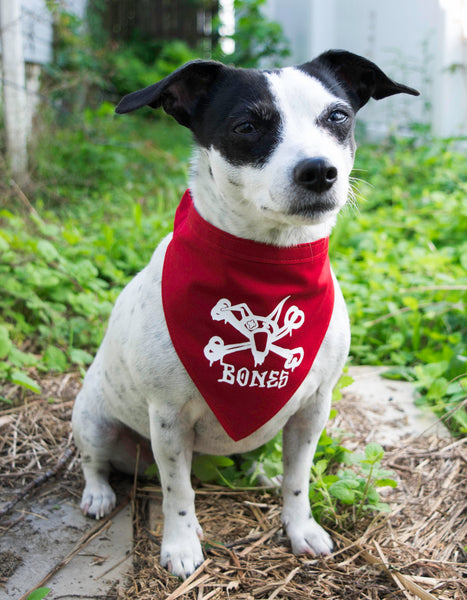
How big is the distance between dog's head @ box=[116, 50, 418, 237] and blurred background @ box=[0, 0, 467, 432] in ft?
1.22

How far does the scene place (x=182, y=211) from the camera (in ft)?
7.46

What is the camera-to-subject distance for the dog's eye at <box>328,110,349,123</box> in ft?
6.29

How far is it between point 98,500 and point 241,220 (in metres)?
1.30

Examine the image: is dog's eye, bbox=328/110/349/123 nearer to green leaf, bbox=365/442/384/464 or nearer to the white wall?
green leaf, bbox=365/442/384/464

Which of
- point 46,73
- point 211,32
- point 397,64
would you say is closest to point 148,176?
point 46,73

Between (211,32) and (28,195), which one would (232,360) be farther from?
(211,32)

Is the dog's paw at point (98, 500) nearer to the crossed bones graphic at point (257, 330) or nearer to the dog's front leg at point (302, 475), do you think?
the dog's front leg at point (302, 475)

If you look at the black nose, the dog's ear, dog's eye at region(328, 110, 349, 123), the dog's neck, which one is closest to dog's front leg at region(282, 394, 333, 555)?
the dog's neck

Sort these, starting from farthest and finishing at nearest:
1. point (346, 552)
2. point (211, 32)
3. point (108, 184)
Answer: point (211, 32) → point (108, 184) → point (346, 552)

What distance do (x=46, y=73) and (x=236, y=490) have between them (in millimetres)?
6016

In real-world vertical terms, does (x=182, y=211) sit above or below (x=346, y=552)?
above

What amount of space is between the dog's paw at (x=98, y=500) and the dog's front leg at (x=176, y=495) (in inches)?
13.4

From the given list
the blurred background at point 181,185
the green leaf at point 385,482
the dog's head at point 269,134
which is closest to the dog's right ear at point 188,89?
the dog's head at point 269,134

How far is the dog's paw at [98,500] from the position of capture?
2387 mm
